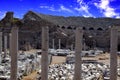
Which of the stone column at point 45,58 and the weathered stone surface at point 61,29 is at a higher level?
the weathered stone surface at point 61,29

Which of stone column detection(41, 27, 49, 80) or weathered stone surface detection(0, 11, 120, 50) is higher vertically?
weathered stone surface detection(0, 11, 120, 50)

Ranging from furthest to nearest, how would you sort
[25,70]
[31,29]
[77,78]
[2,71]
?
[31,29], [25,70], [2,71], [77,78]

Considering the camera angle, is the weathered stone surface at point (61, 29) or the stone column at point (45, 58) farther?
the weathered stone surface at point (61, 29)

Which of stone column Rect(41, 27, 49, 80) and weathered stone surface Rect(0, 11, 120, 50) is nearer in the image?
stone column Rect(41, 27, 49, 80)

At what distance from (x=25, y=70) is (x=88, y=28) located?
48.3m

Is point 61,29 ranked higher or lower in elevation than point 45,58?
higher

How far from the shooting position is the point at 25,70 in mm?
22203

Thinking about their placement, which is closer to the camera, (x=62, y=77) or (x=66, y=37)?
(x=62, y=77)

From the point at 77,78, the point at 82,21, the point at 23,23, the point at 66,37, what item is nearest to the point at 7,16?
the point at 23,23

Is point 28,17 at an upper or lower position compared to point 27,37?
upper

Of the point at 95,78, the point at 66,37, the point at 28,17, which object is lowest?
the point at 95,78

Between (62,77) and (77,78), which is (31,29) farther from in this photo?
(77,78)

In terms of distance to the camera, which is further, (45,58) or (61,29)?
(61,29)

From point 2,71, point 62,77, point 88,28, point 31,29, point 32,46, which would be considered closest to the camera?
point 62,77
